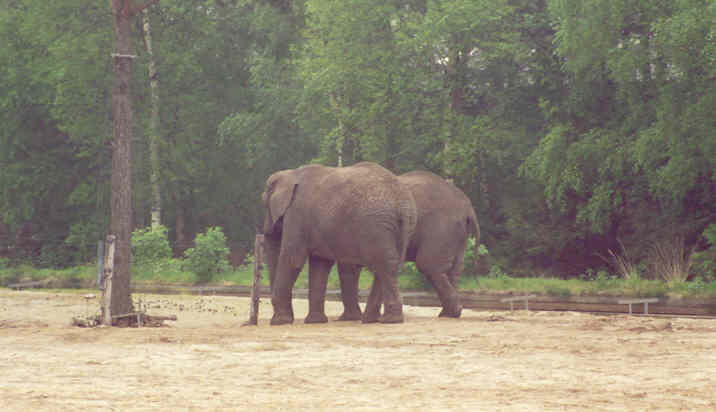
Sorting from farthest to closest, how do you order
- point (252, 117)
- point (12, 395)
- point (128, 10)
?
point (252, 117)
point (128, 10)
point (12, 395)

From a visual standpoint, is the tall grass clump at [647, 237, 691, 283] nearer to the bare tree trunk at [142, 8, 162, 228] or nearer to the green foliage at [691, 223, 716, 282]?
the green foliage at [691, 223, 716, 282]

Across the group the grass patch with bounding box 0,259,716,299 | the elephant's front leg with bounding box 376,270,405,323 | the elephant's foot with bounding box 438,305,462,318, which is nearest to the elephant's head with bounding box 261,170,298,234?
the elephant's front leg with bounding box 376,270,405,323

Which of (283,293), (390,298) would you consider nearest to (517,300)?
(390,298)

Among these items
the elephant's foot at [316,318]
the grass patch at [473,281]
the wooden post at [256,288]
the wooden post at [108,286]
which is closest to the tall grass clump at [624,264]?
the grass patch at [473,281]

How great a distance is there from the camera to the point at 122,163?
59.6 ft

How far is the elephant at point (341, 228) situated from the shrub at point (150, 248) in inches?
620

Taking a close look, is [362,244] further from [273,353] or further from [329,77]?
[329,77]

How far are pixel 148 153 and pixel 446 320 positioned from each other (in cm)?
2565

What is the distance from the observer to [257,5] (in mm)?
44438

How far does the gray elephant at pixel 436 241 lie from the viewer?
58.7 ft

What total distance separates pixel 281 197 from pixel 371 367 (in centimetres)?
738

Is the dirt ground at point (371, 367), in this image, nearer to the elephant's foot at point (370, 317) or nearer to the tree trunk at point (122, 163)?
the elephant's foot at point (370, 317)

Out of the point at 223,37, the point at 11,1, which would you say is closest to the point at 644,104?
the point at 223,37

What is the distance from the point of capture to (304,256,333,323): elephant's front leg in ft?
56.9
